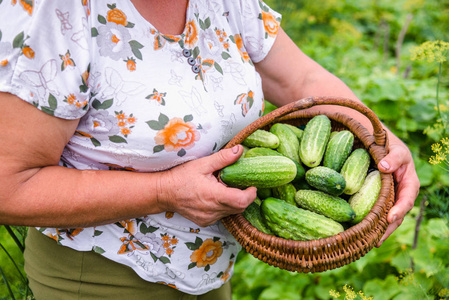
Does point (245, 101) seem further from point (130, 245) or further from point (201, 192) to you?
point (130, 245)

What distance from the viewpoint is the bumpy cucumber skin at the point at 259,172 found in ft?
4.09

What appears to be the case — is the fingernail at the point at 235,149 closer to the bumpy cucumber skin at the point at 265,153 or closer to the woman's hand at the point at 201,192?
the woman's hand at the point at 201,192

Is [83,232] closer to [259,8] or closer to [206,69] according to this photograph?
[206,69]

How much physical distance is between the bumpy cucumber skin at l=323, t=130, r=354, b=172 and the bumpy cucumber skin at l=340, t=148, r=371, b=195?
0.07 feet

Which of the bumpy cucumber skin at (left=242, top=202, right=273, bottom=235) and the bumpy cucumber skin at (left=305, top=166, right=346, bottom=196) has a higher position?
the bumpy cucumber skin at (left=305, top=166, right=346, bottom=196)

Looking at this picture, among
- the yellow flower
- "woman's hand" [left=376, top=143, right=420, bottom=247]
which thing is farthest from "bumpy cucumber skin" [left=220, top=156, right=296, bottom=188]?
the yellow flower

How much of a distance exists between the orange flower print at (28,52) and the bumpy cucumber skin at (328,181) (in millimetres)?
912

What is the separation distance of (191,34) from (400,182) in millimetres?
882

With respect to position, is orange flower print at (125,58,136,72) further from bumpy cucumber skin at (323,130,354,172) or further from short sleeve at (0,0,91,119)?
bumpy cucumber skin at (323,130,354,172)

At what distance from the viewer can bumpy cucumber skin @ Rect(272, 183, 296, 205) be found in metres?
1.39

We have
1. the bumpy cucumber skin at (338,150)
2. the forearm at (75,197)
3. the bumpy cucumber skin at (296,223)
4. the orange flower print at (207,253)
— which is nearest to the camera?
the forearm at (75,197)

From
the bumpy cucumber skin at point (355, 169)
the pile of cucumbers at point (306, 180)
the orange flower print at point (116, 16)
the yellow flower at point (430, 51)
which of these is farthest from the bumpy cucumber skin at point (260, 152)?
the yellow flower at point (430, 51)

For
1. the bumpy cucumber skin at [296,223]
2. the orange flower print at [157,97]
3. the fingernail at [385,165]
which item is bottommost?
the bumpy cucumber skin at [296,223]

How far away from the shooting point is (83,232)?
4.01 feet
